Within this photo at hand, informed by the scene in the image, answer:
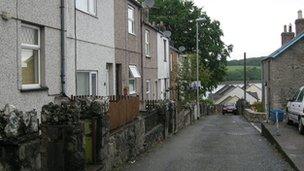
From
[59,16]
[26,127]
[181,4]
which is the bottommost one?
[26,127]

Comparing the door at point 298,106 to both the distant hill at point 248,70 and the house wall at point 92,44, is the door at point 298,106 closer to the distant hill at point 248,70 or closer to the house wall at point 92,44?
the house wall at point 92,44

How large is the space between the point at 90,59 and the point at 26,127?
9291 millimetres

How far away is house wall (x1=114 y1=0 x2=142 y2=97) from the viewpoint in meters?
19.1

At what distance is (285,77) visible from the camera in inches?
1436

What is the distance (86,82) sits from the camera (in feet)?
50.9

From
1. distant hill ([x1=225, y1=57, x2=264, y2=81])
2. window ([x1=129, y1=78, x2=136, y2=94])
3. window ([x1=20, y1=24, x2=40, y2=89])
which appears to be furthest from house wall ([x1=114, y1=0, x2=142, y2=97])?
distant hill ([x1=225, y1=57, x2=264, y2=81])

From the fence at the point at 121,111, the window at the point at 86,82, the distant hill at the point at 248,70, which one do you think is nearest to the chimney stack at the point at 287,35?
the window at the point at 86,82

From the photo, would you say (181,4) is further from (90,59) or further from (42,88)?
(42,88)

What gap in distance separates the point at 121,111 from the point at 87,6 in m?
4.65

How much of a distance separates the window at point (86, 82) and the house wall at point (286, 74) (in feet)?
74.7

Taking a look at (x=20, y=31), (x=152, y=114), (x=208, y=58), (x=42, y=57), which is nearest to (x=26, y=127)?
(x=20, y=31)

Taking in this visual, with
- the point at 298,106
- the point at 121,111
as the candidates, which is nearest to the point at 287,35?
the point at 298,106

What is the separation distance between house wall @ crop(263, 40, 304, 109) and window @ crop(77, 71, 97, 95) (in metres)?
22.8

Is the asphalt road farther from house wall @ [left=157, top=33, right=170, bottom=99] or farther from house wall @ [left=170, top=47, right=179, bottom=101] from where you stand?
house wall @ [left=170, top=47, right=179, bottom=101]
